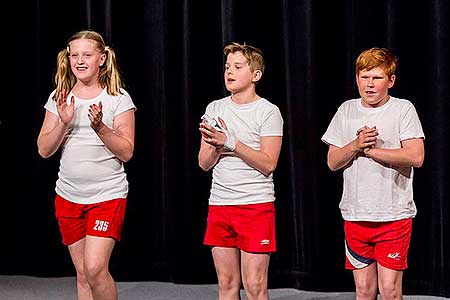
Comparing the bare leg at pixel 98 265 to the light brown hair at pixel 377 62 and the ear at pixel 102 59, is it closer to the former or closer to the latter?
the ear at pixel 102 59

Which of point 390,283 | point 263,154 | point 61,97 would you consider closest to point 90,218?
point 61,97

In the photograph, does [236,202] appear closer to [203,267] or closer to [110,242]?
[110,242]

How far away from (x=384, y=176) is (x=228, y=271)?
2.15 feet

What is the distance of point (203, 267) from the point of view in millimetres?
4555

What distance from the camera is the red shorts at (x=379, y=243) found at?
3.15 metres

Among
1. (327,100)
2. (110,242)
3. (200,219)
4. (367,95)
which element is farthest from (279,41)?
(110,242)

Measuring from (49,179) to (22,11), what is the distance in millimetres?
907

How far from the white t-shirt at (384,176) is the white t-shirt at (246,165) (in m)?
0.31

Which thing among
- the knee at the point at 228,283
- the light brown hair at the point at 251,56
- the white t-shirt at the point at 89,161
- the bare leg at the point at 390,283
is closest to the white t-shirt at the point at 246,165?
the light brown hair at the point at 251,56

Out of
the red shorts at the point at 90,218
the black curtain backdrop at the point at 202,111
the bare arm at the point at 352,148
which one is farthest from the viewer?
the black curtain backdrop at the point at 202,111

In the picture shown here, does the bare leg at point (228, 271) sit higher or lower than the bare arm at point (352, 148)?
lower

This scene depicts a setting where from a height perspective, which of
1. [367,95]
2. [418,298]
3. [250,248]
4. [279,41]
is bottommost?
[418,298]

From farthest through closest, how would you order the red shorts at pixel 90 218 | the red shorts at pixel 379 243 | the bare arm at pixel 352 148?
the red shorts at pixel 90 218 → the red shorts at pixel 379 243 → the bare arm at pixel 352 148

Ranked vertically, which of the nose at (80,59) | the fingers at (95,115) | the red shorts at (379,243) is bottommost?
the red shorts at (379,243)
